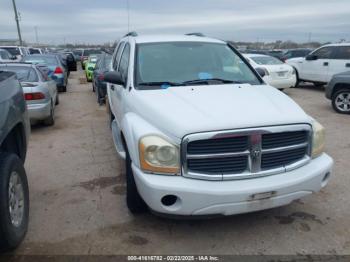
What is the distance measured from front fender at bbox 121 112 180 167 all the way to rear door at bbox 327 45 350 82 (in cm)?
1132

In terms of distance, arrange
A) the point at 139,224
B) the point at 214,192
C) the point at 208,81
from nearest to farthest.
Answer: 1. the point at 214,192
2. the point at 139,224
3. the point at 208,81

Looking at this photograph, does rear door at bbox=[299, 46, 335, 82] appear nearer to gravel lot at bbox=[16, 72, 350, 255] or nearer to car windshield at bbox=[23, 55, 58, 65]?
gravel lot at bbox=[16, 72, 350, 255]

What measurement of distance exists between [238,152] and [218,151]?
0.18 m

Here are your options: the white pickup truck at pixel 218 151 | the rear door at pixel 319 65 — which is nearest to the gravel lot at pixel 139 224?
the white pickup truck at pixel 218 151

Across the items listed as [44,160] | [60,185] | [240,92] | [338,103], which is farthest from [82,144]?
[338,103]

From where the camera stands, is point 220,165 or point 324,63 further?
point 324,63

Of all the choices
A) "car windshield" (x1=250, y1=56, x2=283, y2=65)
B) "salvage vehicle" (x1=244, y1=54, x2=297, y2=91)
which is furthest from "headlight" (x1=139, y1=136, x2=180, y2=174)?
"car windshield" (x1=250, y1=56, x2=283, y2=65)

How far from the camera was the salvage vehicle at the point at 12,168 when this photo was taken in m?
3.01

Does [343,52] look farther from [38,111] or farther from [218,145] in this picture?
[218,145]

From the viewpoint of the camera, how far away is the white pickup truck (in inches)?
124

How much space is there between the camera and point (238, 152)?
322cm

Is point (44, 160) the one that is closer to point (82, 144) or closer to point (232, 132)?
point (82, 144)

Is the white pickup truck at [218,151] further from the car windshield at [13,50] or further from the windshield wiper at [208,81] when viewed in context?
the car windshield at [13,50]

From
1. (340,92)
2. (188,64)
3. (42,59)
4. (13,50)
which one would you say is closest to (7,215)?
(188,64)
